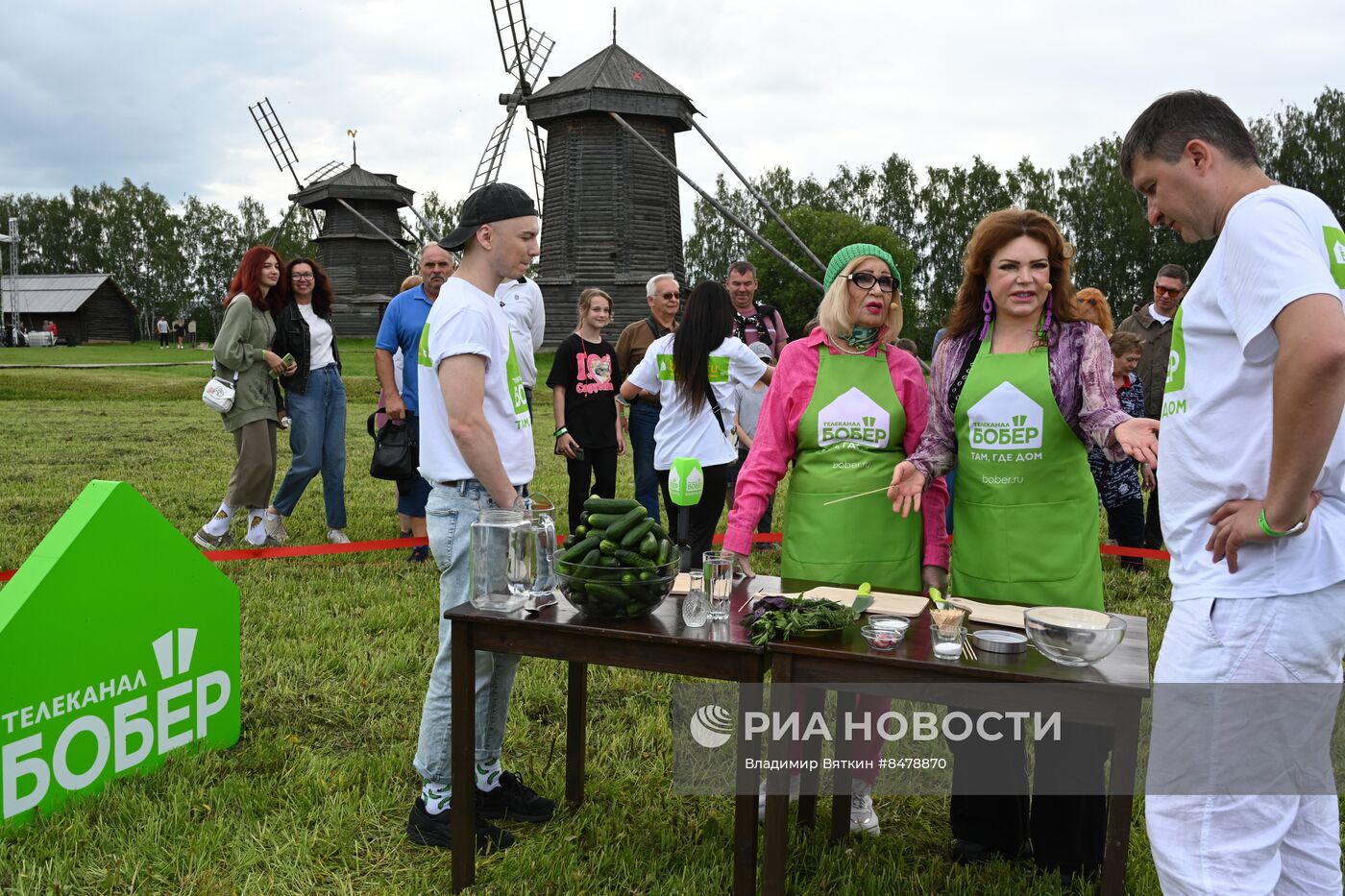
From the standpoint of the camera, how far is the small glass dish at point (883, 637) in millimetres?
2426

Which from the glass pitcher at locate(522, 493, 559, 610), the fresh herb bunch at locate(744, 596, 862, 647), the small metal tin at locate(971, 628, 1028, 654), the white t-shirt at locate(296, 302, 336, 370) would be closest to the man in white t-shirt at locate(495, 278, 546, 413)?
the white t-shirt at locate(296, 302, 336, 370)

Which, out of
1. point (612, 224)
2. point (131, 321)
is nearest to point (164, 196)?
point (131, 321)

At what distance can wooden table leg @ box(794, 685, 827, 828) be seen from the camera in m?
2.72

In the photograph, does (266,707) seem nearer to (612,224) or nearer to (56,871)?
(56,871)

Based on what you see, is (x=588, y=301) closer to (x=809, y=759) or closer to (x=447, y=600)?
(x=447, y=600)

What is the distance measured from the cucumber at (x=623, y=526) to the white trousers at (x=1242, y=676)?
1.39 metres

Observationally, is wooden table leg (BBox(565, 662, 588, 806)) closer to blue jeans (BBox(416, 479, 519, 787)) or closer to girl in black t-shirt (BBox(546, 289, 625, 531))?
blue jeans (BBox(416, 479, 519, 787))

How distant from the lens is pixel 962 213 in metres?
53.7

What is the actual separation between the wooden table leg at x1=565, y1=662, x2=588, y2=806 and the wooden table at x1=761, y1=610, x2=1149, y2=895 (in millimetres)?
1103

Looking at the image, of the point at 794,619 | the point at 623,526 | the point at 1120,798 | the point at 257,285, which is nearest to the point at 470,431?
the point at 623,526

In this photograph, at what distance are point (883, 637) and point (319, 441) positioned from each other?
19.3 feet

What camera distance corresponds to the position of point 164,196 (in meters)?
69.4

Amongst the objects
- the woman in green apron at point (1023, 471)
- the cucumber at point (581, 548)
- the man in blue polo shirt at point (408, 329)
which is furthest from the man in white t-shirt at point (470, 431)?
the man in blue polo shirt at point (408, 329)

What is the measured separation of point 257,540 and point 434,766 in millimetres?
4817
